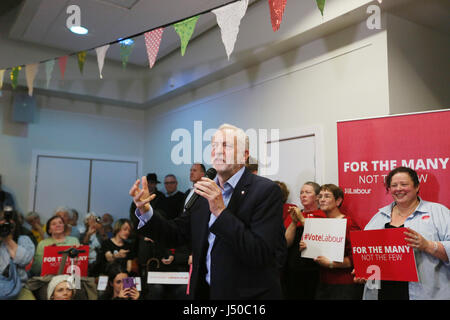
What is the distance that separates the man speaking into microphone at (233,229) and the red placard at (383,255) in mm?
933

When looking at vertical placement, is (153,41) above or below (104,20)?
below

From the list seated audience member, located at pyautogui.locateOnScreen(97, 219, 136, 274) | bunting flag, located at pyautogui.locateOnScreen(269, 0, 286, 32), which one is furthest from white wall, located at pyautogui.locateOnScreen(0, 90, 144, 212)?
bunting flag, located at pyautogui.locateOnScreen(269, 0, 286, 32)

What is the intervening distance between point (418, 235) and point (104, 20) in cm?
425

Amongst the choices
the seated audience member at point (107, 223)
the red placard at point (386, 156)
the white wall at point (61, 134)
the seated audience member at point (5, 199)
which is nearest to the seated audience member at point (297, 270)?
the red placard at point (386, 156)

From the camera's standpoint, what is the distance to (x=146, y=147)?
7086 millimetres

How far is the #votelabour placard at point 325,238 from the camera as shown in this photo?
8.70 feet

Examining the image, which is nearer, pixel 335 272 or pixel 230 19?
pixel 335 272

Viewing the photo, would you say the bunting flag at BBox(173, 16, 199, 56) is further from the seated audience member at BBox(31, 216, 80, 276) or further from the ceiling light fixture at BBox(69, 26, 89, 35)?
the seated audience member at BBox(31, 216, 80, 276)

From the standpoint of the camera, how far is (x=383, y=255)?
2367 millimetres

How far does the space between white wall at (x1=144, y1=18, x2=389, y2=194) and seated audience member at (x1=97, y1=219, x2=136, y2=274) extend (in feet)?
6.14

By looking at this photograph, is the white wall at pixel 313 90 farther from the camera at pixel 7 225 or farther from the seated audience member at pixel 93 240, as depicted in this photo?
the camera at pixel 7 225

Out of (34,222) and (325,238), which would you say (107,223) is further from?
(325,238)

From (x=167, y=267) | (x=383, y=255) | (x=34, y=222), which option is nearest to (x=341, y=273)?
(x=383, y=255)

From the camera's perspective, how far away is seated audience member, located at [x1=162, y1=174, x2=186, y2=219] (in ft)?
17.6
